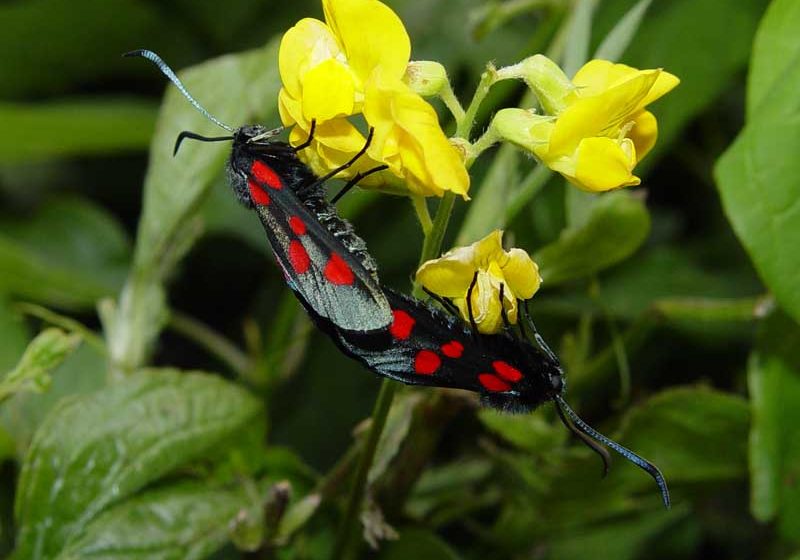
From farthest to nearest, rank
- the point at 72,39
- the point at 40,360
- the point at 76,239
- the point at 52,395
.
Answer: the point at 72,39, the point at 76,239, the point at 52,395, the point at 40,360

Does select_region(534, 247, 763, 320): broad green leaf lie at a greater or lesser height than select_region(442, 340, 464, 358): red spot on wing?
lesser

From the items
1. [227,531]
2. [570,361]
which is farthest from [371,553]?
[570,361]

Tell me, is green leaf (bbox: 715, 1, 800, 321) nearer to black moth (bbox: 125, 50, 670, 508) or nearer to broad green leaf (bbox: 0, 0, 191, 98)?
black moth (bbox: 125, 50, 670, 508)

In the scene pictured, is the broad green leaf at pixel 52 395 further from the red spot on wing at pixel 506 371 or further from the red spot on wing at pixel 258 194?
the red spot on wing at pixel 506 371

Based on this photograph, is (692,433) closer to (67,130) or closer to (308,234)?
(308,234)

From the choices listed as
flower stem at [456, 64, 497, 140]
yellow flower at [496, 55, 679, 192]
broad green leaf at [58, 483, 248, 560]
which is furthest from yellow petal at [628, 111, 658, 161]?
broad green leaf at [58, 483, 248, 560]

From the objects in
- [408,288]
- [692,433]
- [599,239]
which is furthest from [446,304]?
[408,288]

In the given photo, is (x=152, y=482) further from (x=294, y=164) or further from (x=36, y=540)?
(x=294, y=164)
